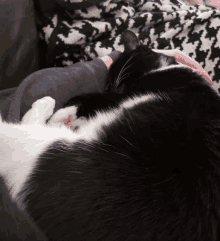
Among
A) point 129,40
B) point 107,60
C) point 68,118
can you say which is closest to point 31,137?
point 68,118

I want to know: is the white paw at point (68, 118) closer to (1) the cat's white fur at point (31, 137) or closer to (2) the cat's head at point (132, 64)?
(1) the cat's white fur at point (31, 137)

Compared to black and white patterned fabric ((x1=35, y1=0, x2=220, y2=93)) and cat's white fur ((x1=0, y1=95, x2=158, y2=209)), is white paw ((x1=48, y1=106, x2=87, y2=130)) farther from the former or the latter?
black and white patterned fabric ((x1=35, y1=0, x2=220, y2=93))

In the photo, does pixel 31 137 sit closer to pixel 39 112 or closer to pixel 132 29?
pixel 39 112

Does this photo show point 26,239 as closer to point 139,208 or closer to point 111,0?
point 139,208

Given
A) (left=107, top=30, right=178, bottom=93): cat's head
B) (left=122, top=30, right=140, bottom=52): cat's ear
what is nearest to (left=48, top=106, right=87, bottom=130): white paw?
(left=107, top=30, right=178, bottom=93): cat's head

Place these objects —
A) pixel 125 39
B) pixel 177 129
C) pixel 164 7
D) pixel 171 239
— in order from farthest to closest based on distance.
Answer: pixel 164 7, pixel 125 39, pixel 177 129, pixel 171 239

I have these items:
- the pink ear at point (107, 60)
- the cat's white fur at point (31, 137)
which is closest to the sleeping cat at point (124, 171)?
the cat's white fur at point (31, 137)

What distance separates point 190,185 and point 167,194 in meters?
0.07

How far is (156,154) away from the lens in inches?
19.9

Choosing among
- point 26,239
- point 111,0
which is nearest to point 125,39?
point 111,0

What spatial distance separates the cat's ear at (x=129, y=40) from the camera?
3.33ft

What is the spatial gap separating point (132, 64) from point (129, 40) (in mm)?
167

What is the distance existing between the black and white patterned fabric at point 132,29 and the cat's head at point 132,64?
0.15 meters

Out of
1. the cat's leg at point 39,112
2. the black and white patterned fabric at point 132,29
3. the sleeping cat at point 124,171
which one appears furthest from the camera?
the black and white patterned fabric at point 132,29
